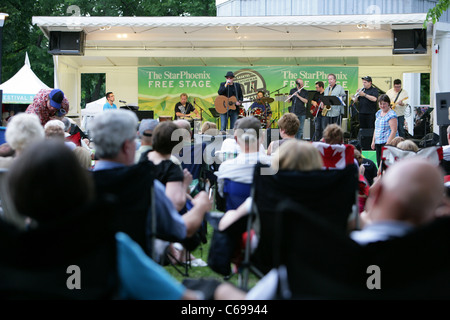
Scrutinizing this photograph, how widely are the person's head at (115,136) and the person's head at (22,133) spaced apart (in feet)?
2.98

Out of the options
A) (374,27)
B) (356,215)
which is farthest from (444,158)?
(374,27)

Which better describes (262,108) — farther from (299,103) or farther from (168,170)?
(168,170)

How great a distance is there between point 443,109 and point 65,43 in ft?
29.4

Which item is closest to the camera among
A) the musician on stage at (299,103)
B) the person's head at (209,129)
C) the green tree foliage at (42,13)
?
the person's head at (209,129)

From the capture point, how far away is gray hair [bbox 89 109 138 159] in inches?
112

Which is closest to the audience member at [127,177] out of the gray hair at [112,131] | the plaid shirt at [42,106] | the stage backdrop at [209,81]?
the gray hair at [112,131]

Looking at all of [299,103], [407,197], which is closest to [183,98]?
[299,103]

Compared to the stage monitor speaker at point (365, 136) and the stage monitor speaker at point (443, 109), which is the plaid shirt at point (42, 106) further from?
the stage monitor speaker at point (365, 136)

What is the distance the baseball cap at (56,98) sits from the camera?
6.68 meters

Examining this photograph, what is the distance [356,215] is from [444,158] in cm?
336

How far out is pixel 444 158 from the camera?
6.26 metres
